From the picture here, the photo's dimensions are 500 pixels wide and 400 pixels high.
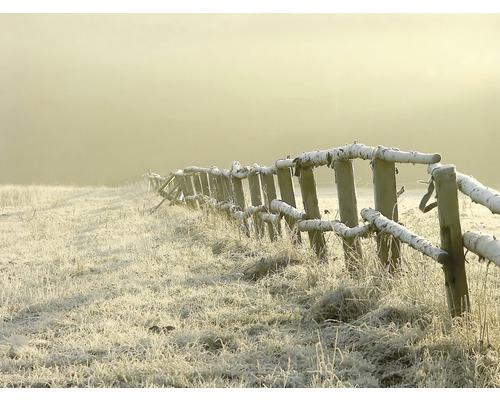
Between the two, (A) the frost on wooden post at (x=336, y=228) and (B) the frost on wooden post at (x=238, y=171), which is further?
(B) the frost on wooden post at (x=238, y=171)

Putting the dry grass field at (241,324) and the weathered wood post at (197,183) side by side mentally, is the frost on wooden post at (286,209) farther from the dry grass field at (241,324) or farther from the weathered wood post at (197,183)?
the weathered wood post at (197,183)

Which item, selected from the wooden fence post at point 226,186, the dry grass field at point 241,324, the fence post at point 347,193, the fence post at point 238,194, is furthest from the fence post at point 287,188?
the wooden fence post at point 226,186

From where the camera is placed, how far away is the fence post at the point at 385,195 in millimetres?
5070

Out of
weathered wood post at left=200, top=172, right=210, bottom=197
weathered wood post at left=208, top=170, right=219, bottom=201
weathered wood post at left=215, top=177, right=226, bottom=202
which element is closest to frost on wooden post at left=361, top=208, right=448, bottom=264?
weathered wood post at left=215, top=177, right=226, bottom=202

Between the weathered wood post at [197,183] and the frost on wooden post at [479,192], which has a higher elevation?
the frost on wooden post at [479,192]

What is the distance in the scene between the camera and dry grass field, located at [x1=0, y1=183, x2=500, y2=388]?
3.63 metres

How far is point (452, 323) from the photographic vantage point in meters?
3.87

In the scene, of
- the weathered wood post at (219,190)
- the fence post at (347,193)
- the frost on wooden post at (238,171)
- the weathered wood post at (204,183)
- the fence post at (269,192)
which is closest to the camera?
the fence post at (347,193)

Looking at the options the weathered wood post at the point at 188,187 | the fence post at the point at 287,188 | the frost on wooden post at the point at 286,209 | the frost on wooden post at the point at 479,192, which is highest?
the frost on wooden post at the point at 479,192

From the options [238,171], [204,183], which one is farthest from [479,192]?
[204,183]

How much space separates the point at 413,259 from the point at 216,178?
7.19m

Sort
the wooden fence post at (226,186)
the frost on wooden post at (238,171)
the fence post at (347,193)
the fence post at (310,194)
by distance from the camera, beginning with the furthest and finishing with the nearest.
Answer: the wooden fence post at (226,186)
the frost on wooden post at (238,171)
the fence post at (310,194)
the fence post at (347,193)

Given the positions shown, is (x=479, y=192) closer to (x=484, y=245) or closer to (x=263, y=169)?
(x=484, y=245)

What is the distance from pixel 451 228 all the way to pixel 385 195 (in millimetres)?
1204
